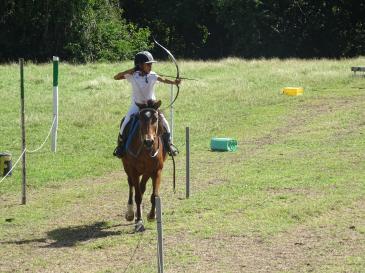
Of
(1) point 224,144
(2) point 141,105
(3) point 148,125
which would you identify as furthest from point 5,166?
(3) point 148,125

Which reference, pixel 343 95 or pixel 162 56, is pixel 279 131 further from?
pixel 162 56

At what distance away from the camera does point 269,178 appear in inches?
584

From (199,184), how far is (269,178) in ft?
4.48

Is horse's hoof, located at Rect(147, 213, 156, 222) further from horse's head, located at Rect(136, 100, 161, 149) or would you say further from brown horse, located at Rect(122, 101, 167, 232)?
horse's head, located at Rect(136, 100, 161, 149)

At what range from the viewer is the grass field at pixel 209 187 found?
991cm

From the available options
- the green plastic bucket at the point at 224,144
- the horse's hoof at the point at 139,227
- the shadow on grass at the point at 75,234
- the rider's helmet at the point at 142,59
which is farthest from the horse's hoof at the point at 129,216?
the green plastic bucket at the point at 224,144

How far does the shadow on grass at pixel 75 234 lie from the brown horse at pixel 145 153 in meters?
0.39

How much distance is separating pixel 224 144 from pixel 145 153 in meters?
7.21

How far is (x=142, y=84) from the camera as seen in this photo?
1143 cm

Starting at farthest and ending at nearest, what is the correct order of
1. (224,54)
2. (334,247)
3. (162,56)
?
1. (224,54)
2. (162,56)
3. (334,247)

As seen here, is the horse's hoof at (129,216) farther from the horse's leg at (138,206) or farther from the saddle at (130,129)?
the saddle at (130,129)

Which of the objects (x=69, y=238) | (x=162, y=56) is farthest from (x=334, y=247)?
(x=162, y=56)

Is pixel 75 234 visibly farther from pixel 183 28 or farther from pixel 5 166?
pixel 183 28

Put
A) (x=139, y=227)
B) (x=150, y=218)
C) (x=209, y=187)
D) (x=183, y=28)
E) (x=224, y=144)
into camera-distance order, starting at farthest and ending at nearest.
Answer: (x=183, y=28), (x=224, y=144), (x=209, y=187), (x=150, y=218), (x=139, y=227)
